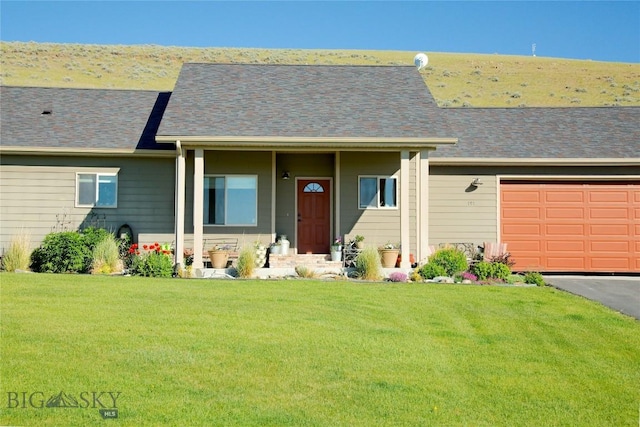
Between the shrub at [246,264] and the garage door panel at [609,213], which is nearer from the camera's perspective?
the shrub at [246,264]

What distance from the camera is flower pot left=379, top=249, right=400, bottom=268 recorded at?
14.4m

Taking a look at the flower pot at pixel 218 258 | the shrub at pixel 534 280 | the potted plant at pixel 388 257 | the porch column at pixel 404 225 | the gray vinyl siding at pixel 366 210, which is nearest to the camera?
the shrub at pixel 534 280

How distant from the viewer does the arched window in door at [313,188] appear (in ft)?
53.3

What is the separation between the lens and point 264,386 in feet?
18.6

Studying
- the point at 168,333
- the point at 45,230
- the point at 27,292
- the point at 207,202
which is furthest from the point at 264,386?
the point at 45,230

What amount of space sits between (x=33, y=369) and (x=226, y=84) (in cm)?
1205

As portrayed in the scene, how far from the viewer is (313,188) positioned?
16266 millimetres

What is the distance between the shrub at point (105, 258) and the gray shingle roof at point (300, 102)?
280 cm

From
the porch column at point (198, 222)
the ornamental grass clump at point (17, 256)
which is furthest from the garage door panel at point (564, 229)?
the ornamental grass clump at point (17, 256)

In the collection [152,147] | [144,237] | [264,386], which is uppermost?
[152,147]

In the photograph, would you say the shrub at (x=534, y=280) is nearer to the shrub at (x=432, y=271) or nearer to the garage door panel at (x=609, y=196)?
the shrub at (x=432, y=271)

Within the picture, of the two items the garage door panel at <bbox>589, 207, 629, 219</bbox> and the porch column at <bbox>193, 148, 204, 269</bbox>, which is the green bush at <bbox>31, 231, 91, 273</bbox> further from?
the garage door panel at <bbox>589, 207, 629, 219</bbox>

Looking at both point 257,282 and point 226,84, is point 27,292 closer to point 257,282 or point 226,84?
point 257,282

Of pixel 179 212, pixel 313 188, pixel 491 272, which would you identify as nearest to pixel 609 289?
pixel 491 272
